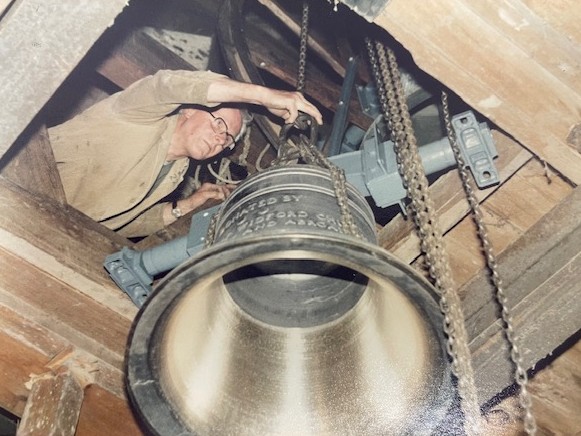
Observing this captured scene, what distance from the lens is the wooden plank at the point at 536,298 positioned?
5.61 feet

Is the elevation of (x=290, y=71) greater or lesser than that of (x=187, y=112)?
greater

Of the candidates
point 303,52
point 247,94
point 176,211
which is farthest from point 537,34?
point 176,211

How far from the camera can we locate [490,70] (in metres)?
1.54

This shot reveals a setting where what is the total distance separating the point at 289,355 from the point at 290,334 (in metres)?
0.07

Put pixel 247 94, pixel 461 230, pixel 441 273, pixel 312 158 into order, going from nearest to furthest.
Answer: pixel 441 273 → pixel 312 158 → pixel 461 230 → pixel 247 94

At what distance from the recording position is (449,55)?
153 centimetres

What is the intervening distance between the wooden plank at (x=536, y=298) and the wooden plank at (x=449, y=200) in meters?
0.19

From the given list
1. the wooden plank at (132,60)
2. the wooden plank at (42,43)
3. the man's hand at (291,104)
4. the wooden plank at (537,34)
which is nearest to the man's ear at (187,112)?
the wooden plank at (132,60)

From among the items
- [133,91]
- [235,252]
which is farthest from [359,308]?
[133,91]

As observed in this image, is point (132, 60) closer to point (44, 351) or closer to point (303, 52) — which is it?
point (303, 52)

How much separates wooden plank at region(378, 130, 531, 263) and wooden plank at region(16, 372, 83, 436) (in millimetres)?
1185

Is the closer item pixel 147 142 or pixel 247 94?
pixel 247 94

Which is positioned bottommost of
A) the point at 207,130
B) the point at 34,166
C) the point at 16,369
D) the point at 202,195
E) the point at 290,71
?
the point at 16,369

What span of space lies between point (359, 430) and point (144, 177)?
1908 millimetres
